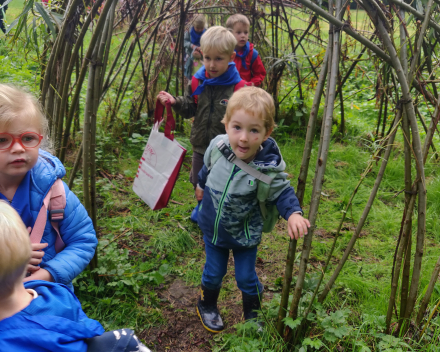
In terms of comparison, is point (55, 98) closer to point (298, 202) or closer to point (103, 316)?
point (103, 316)

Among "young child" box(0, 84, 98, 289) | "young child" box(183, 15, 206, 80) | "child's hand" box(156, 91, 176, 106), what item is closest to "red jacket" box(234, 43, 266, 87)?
"young child" box(183, 15, 206, 80)

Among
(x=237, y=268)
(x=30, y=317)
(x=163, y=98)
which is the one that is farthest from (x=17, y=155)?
(x=163, y=98)

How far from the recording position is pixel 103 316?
2170 millimetres

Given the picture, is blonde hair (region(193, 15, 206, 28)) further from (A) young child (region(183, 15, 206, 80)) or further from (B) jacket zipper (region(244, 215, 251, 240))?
(B) jacket zipper (region(244, 215, 251, 240))

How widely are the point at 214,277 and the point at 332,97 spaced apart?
1.14m

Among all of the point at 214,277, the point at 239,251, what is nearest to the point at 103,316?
the point at 214,277

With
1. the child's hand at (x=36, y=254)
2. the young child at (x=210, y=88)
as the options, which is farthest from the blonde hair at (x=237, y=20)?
the child's hand at (x=36, y=254)

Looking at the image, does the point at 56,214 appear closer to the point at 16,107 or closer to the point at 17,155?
the point at 17,155

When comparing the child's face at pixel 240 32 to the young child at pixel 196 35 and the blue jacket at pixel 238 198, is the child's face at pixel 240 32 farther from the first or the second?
the blue jacket at pixel 238 198

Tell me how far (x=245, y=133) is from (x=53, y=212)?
0.87 meters

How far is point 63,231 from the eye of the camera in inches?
57.1

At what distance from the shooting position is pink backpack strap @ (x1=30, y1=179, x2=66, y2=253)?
4.47 feet

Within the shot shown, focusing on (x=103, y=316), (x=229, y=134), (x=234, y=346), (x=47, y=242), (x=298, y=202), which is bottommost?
(x=103, y=316)

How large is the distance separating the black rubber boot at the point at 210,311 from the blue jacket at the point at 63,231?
0.86 m
